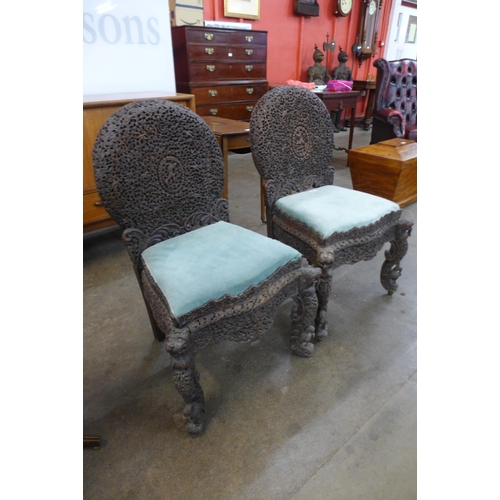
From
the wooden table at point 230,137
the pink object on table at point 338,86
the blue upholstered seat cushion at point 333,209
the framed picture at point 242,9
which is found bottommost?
the blue upholstered seat cushion at point 333,209

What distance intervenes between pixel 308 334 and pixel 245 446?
50 cm

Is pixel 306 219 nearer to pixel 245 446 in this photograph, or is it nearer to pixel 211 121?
pixel 245 446

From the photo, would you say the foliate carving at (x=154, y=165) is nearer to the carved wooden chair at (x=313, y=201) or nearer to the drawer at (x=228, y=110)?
the carved wooden chair at (x=313, y=201)

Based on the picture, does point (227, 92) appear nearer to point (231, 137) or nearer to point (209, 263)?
point (231, 137)

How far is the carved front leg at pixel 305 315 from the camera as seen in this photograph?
1277 millimetres

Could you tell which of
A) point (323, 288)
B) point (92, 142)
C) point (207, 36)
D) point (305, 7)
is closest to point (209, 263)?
point (323, 288)

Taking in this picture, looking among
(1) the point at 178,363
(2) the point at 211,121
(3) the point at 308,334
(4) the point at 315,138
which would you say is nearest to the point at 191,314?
(1) the point at 178,363

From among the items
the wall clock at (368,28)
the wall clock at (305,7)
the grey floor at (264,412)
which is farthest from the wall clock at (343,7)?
the grey floor at (264,412)

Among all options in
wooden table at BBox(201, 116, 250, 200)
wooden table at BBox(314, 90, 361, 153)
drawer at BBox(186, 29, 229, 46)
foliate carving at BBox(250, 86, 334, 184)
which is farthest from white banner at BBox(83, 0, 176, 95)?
wooden table at BBox(314, 90, 361, 153)

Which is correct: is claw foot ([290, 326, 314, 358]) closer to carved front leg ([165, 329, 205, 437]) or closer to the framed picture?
carved front leg ([165, 329, 205, 437])

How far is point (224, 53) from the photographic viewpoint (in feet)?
12.7

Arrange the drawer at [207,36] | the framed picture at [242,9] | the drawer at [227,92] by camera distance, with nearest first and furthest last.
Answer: the drawer at [207,36] < the drawer at [227,92] < the framed picture at [242,9]

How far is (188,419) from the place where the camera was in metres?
1.14

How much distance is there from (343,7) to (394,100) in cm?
260
